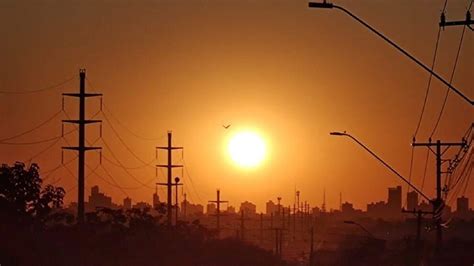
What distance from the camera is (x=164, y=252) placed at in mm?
108312

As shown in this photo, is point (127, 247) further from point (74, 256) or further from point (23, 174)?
point (23, 174)

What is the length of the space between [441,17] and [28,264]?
34.1m

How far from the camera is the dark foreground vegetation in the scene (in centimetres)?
7262

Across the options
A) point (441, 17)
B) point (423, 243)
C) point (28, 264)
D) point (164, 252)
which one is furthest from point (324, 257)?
point (441, 17)

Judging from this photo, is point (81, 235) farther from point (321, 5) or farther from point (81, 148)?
point (321, 5)

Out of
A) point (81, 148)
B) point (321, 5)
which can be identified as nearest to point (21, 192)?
point (81, 148)

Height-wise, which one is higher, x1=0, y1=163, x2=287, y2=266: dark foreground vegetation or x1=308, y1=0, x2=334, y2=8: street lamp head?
x1=308, y1=0, x2=334, y2=8: street lamp head

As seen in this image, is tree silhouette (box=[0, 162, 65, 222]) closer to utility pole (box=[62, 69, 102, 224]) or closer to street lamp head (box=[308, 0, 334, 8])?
utility pole (box=[62, 69, 102, 224])

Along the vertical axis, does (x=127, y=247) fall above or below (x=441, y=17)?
below

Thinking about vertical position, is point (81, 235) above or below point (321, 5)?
below

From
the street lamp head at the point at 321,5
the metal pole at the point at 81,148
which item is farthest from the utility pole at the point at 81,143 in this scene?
the street lamp head at the point at 321,5

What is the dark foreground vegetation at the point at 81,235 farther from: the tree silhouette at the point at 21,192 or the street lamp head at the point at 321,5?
the street lamp head at the point at 321,5

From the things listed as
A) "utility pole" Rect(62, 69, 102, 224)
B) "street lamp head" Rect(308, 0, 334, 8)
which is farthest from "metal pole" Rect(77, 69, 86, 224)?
"street lamp head" Rect(308, 0, 334, 8)

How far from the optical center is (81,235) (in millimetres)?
83625
